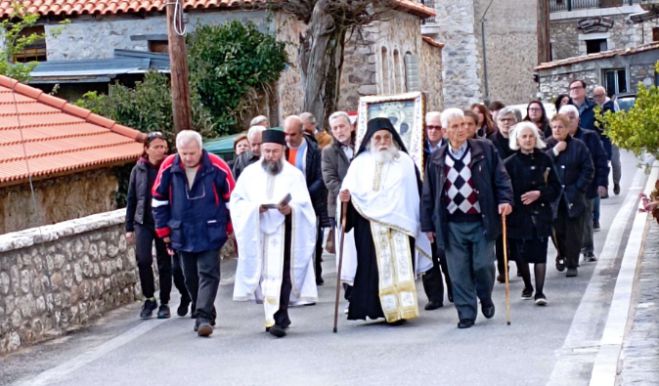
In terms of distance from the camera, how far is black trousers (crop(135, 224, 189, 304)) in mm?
12781

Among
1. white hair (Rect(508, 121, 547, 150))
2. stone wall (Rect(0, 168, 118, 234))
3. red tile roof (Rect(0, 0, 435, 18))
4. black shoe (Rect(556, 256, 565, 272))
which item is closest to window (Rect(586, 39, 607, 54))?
red tile roof (Rect(0, 0, 435, 18))

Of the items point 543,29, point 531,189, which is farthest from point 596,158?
point 543,29

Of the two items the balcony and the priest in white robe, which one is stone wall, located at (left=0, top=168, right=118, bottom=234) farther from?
the balcony

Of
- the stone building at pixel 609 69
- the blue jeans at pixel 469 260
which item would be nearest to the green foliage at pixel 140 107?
the blue jeans at pixel 469 260

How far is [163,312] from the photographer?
509 inches

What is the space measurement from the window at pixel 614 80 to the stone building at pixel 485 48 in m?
5.52

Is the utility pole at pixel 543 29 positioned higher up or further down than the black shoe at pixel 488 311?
higher up

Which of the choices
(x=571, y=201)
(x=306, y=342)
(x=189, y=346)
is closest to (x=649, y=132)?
(x=571, y=201)

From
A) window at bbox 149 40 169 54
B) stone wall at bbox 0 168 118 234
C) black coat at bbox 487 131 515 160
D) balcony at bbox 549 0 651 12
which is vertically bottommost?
stone wall at bbox 0 168 118 234

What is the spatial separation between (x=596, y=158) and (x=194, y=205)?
557 centimetres

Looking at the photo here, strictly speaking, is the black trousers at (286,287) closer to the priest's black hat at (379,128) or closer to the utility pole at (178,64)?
the priest's black hat at (379,128)

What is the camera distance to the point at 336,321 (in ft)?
37.9

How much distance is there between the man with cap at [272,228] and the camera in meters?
11.6

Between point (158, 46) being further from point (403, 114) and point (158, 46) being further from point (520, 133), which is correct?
point (520, 133)
